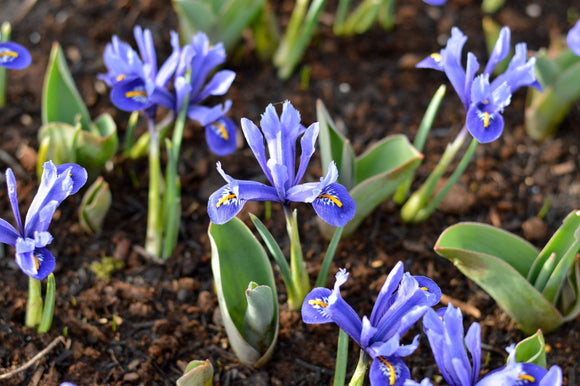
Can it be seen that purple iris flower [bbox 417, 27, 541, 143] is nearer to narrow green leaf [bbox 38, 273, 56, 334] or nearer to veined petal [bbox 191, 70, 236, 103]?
veined petal [bbox 191, 70, 236, 103]

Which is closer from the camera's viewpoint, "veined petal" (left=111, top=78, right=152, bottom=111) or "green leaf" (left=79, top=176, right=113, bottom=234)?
"veined petal" (left=111, top=78, right=152, bottom=111)

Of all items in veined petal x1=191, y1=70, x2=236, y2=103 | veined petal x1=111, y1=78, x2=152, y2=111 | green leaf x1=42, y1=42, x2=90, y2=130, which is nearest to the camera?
veined petal x1=111, y1=78, x2=152, y2=111

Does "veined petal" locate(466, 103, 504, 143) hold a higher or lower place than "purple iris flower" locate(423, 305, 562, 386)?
higher

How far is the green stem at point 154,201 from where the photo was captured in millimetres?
2648

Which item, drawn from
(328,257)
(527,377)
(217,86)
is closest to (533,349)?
(527,377)

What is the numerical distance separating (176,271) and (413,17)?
221 centimetres

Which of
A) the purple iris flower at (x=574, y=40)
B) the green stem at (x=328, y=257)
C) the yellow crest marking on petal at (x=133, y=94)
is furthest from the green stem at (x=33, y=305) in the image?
the purple iris flower at (x=574, y=40)

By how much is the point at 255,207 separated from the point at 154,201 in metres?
0.52

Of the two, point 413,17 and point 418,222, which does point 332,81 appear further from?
point 418,222

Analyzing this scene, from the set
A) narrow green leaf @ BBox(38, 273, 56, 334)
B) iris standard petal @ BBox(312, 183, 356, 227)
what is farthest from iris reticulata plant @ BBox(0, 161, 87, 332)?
iris standard petal @ BBox(312, 183, 356, 227)

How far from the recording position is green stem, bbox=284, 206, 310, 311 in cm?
222

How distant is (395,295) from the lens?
1994mm

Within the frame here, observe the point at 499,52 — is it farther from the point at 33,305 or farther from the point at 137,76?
the point at 33,305

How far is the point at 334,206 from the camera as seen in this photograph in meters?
2.02
